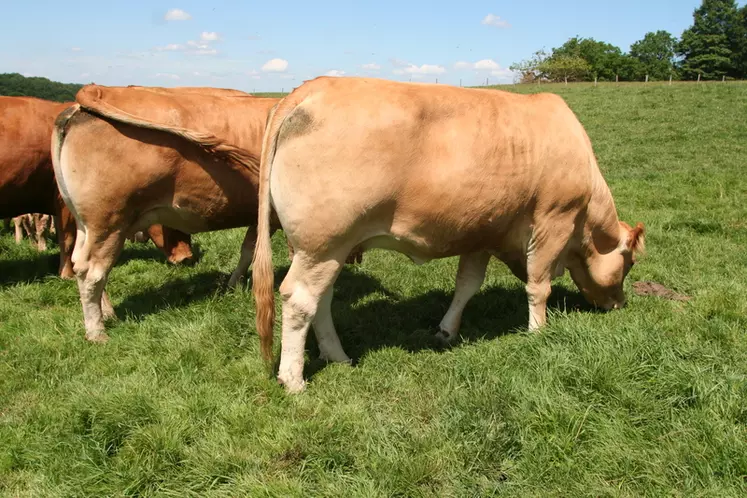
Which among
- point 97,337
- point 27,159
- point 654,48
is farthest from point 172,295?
point 654,48

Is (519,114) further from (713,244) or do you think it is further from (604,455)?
(713,244)

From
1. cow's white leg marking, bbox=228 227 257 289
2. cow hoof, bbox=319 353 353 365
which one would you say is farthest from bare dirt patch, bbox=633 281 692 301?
cow's white leg marking, bbox=228 227 257 289

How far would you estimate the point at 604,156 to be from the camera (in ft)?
51.0

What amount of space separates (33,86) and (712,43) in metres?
79.0

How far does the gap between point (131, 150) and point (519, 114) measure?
3.05 m

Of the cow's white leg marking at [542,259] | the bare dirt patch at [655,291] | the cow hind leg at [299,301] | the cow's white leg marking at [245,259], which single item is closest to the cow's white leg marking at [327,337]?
the cow hind leg at [299,301]

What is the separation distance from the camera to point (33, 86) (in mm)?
17906

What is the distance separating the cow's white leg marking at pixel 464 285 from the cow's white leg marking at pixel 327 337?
1086 millimetres

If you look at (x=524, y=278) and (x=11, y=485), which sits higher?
(x=524, y=278)

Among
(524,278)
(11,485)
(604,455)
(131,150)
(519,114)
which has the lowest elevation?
(11,485)

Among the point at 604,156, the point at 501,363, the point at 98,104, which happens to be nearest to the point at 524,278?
the point at 501,363

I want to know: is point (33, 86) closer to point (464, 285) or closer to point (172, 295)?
point (172, 295)

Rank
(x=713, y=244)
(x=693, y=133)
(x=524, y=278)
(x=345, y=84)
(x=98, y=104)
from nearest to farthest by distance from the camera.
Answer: (x=345, y=84) < (x=98, y=104) < (x=524, y=278) < (x=713, y=244) < (x=693, y=133)

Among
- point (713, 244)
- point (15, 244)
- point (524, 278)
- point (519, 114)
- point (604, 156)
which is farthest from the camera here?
point (604, 156)
